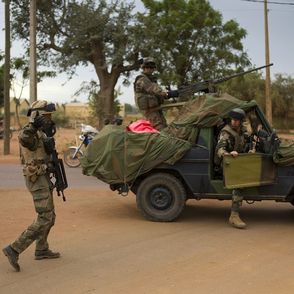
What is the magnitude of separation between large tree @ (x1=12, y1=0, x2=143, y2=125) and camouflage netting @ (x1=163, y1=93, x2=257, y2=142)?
579 inches

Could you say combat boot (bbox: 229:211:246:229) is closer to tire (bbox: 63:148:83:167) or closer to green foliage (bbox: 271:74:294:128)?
tire (bbox: 63:148:83:167)

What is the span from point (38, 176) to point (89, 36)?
56.7ft

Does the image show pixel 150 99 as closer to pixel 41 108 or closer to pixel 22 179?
pixel 41 108

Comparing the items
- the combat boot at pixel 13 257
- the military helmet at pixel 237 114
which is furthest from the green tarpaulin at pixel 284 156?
the combat boot at pixel 13 257

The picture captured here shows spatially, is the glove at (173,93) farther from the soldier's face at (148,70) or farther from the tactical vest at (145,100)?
the soldier's face at (148,70)

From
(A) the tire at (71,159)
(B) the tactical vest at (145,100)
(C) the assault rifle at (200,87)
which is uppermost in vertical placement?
(C) the assault rifle at (200,87)

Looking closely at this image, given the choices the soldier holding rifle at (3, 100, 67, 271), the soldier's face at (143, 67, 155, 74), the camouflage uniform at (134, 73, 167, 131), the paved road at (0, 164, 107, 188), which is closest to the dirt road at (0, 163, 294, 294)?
Answer: the soldier holding rifle at (3, 100, 67, 271)

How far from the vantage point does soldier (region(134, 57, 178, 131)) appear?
8.30 m

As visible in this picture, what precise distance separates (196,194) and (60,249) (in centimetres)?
226

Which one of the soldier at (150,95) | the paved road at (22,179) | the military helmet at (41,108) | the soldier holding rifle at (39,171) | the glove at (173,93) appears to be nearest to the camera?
the soldier holding rifle at (39,171)

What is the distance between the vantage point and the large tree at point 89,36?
867 inches

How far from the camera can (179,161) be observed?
755cm

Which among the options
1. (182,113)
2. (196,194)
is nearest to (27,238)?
(196,194)

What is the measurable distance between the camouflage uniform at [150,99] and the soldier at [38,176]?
9.38 ft
